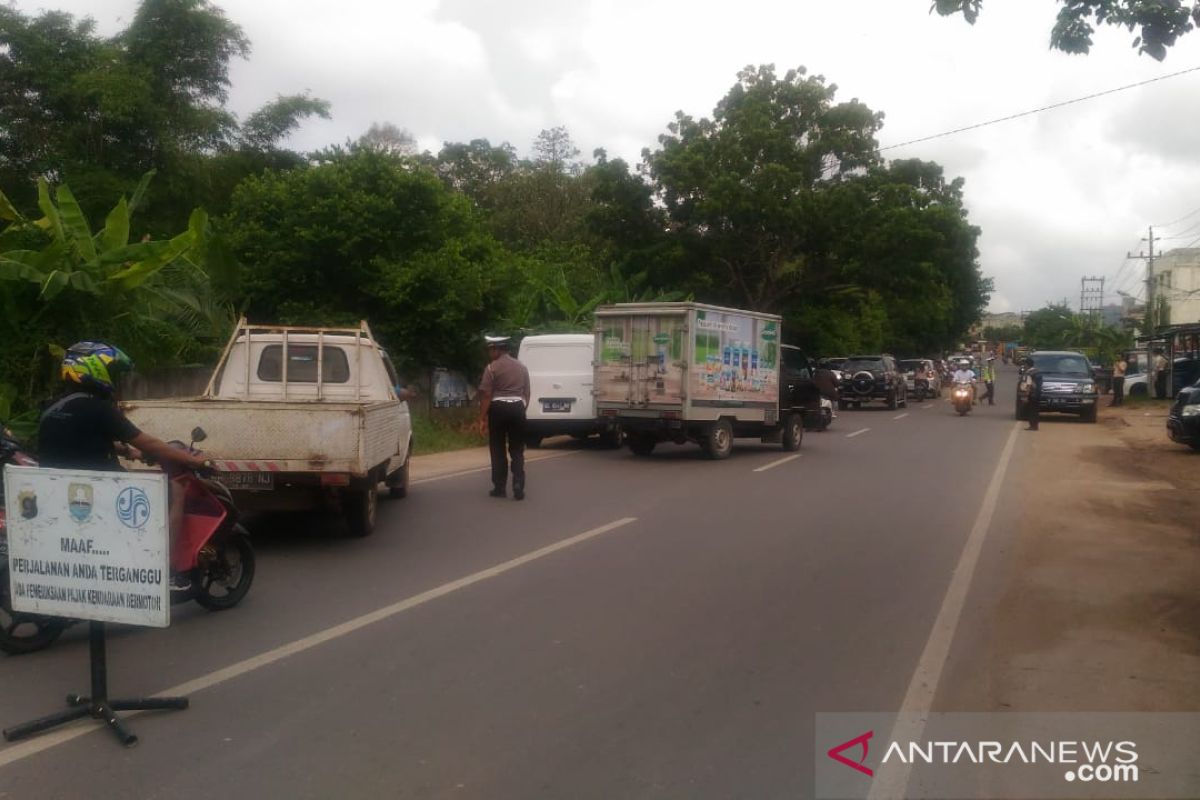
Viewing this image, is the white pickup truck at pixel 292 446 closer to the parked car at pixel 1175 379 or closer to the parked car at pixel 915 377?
the parked car at pixel 1175 379

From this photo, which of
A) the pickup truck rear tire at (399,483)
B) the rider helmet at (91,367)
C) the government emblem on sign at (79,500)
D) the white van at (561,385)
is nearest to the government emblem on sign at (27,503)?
the government emblem on sign at (79,500)

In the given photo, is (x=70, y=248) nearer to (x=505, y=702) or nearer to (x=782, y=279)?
(x=505, y=702)

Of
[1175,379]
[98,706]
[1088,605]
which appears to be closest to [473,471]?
[1088,605]

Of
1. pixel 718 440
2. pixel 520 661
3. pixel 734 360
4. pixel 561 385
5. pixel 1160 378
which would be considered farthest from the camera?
pixel 1160 378

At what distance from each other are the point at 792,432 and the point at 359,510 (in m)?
11.4

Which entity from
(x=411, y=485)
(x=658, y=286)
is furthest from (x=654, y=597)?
(x=658, y=286)

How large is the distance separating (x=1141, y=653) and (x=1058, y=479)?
32.0 feet

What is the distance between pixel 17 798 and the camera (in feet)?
14.8

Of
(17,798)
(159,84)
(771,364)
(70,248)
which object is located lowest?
(17,798)

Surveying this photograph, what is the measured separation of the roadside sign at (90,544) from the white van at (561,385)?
1456 cm

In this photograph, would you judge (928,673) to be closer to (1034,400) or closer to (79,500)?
(79,500)

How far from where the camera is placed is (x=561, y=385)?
65.8ft

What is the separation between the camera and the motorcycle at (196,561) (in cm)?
651

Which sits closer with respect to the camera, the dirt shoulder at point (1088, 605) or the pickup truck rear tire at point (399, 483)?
the dirt shoulder at point (1088, 605)
